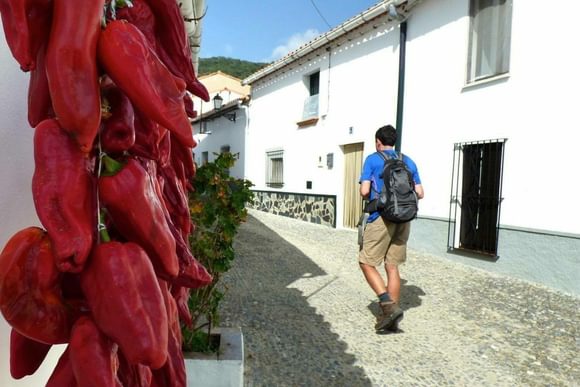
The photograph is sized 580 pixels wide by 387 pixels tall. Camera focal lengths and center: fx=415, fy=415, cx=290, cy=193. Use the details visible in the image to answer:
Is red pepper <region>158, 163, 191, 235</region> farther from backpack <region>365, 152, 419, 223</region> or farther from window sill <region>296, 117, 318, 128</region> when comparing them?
window sill <region>296, 117, 318, 128</region>

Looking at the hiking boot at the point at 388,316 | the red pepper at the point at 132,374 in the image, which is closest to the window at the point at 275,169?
the hiking boot at the point at 388,316

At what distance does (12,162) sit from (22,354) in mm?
335

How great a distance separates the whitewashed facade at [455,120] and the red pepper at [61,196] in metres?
6.17

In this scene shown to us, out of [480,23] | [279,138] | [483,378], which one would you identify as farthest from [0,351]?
[279,138]

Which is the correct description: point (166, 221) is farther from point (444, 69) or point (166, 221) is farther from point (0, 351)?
point (444, 69)

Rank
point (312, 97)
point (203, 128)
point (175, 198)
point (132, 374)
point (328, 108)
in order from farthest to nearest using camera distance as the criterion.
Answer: point (203, 128)
point (312, 97)
point (328, 108)
point (175, 198)
point (132, 374)

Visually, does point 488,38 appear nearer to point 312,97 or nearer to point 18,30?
point 312,97

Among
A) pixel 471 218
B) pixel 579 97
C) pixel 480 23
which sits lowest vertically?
pixel 471 218

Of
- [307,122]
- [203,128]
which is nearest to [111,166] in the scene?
[307,122]

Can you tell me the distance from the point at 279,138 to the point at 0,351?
12.5 meters

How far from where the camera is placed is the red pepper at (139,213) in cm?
43

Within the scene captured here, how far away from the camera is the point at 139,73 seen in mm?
423

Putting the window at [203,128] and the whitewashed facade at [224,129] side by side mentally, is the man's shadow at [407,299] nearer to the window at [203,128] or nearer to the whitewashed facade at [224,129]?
the whitewashed facade at [224,129]

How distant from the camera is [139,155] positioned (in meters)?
0.51
